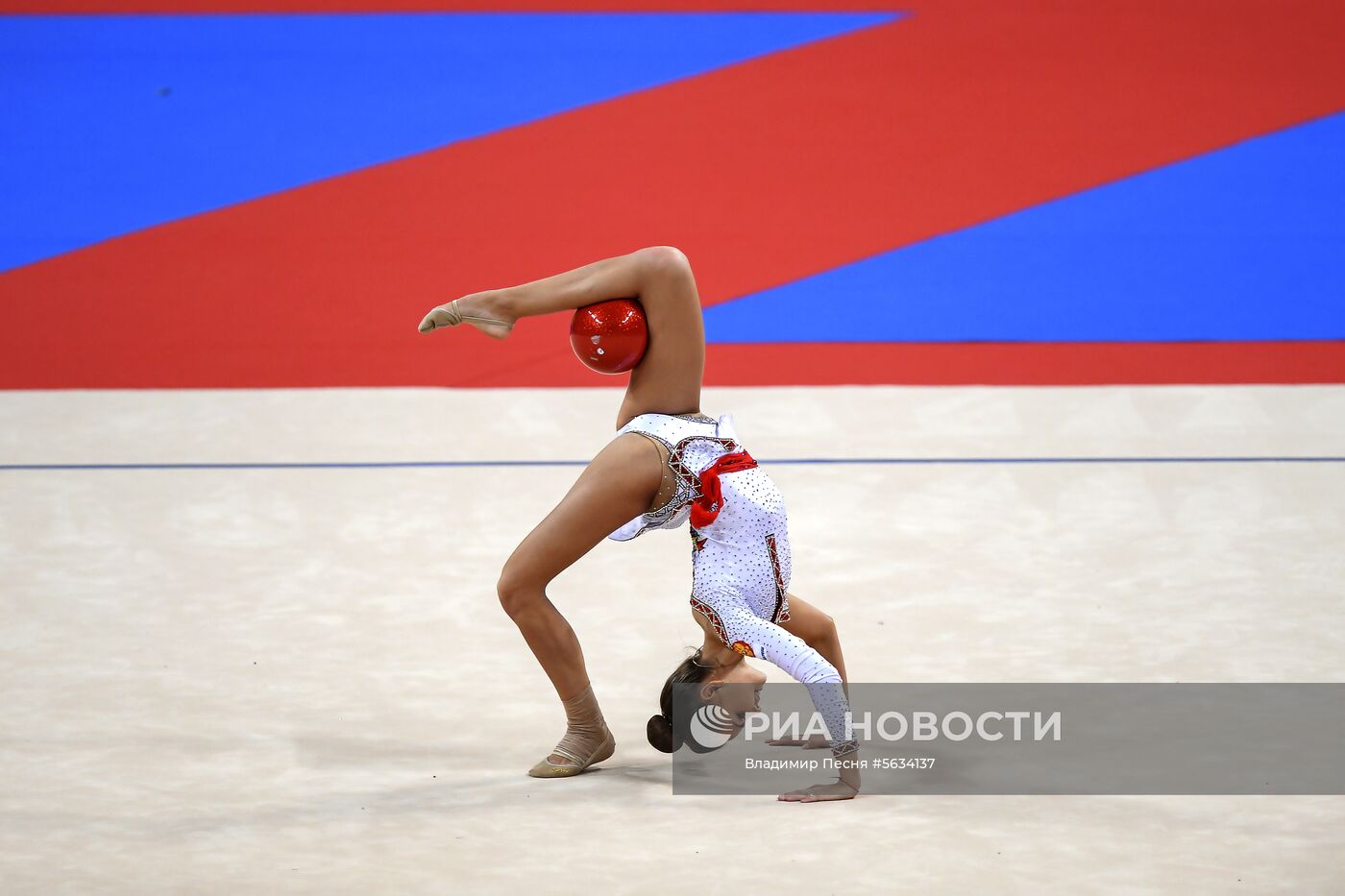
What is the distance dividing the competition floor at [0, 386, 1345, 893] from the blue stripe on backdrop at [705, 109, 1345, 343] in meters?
0.79

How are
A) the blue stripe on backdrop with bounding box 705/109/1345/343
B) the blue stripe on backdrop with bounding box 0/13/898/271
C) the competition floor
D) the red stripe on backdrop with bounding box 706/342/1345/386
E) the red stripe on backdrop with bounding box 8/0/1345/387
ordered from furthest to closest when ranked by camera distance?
1. the blue stripe on backdrop with bounding box 0/13/898/271
2. the blue stripe on backdrop with bounding box 705/109/1345/343
3. the red stripe on backdrop with bounding box 8/0/1345/387
4. the red stripe on backdrop with bounding box 706/342/1345/386
5. the competition floor

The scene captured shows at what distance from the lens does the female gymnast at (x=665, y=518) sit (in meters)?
3.10

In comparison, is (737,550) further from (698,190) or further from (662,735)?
(698,190)

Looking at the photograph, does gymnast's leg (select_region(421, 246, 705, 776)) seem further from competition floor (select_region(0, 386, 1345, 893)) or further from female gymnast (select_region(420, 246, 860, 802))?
competition floor (select_region(0, 386, 1345, 893))

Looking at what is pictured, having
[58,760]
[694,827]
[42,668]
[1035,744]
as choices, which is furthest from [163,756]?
[1035,744]

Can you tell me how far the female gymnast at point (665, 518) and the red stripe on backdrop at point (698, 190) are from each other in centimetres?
387

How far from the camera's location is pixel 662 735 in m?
3.23

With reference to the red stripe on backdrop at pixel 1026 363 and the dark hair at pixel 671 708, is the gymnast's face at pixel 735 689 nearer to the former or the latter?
the dark hair at pixel 671 708

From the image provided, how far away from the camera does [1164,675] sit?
371cm

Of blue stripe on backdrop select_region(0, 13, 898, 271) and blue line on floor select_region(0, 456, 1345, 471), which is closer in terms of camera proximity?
blue line on floor select_region(0, 456, 1345, 471)

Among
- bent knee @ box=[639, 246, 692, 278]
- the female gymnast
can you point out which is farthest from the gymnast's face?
bent knee @ box=[639, 246, 692, 278]

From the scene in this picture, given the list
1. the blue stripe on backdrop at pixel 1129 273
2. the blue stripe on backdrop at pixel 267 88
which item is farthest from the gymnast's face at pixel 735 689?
the blue stripe on backdrop at pixel 267 88

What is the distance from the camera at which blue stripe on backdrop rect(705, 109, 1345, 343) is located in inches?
295

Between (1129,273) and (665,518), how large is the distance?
17.0 feet
